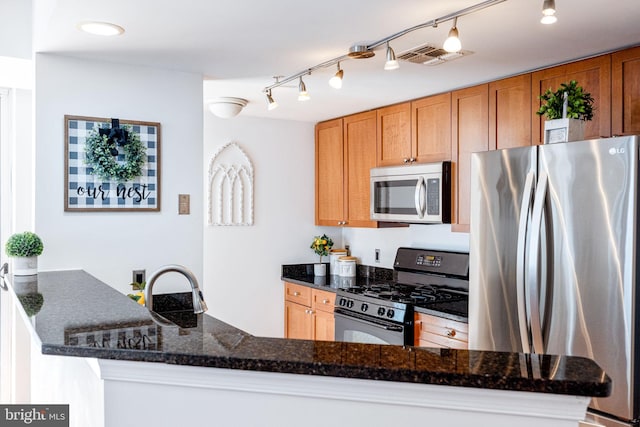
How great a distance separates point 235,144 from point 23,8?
75.5 inches

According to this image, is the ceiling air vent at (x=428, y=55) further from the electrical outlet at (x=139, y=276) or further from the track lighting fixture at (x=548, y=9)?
the electrical outlet at (x=139, y=276)

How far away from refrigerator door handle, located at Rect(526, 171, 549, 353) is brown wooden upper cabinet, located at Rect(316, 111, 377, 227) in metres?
1.91

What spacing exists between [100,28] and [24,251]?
1.07m

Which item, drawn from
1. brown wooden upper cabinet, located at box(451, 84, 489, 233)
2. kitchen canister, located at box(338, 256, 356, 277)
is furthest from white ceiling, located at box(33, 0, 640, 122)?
kitchen canister, located at box(338, 256, 356, 277)

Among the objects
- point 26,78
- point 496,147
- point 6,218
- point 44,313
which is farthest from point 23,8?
point 496,147

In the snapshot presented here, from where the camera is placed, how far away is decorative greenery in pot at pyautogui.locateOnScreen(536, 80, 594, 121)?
2.45m

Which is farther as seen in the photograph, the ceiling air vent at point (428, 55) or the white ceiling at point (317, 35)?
the ceiling air vent at point (428, 55)

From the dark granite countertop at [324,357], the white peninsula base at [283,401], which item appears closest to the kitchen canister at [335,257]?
the dark granite countertop at [324,357]

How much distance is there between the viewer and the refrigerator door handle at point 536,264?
2.35 metres

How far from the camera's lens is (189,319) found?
8.73 feet

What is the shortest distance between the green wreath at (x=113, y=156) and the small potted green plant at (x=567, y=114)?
6.73 ft

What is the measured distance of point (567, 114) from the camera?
247cm

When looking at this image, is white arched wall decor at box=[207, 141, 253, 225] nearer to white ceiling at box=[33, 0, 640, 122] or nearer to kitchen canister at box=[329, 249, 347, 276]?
kitchen canister at box=[329, 249, 347, 276]

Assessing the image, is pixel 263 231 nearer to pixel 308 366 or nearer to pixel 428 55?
pixel 428 55
